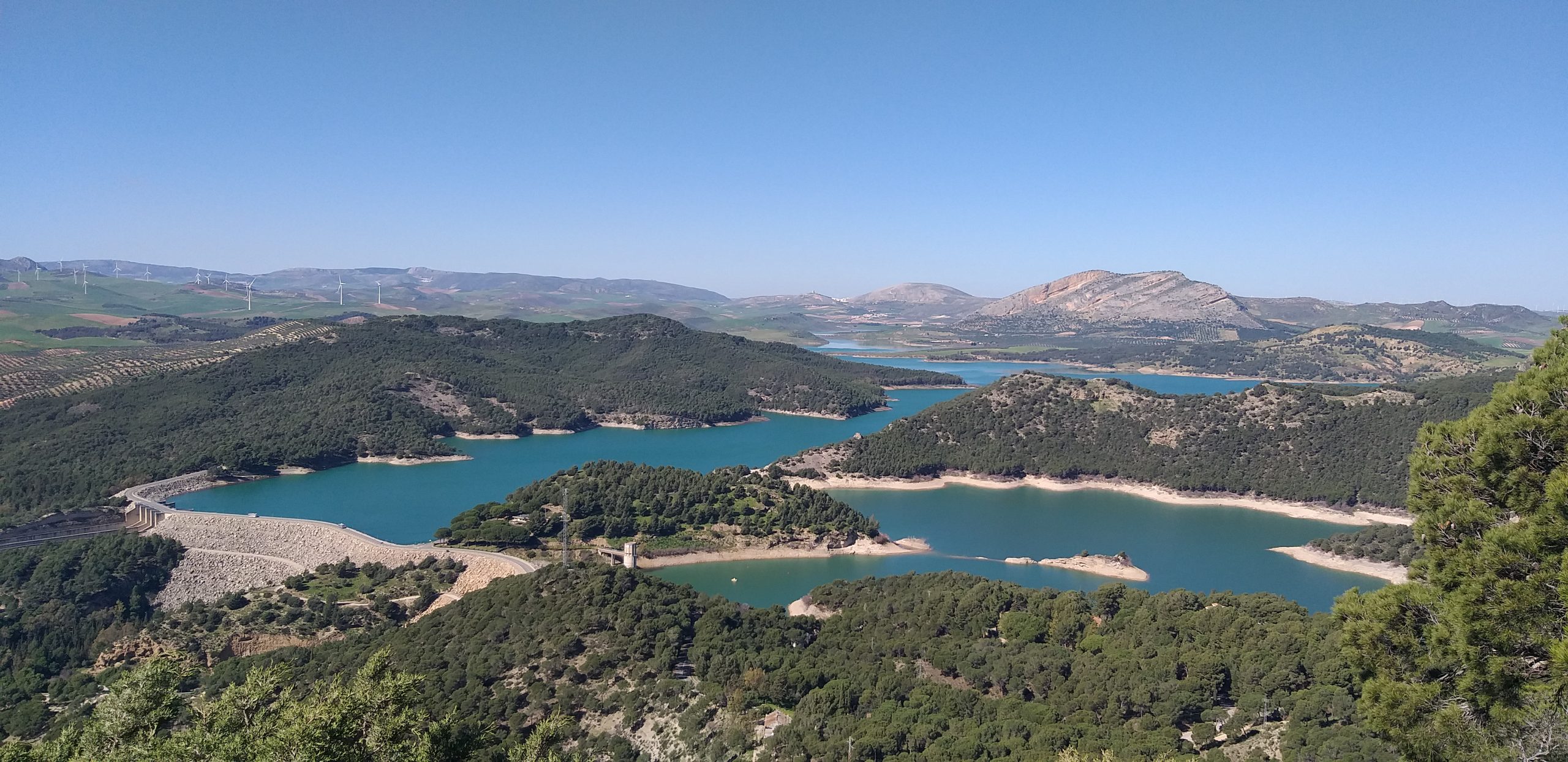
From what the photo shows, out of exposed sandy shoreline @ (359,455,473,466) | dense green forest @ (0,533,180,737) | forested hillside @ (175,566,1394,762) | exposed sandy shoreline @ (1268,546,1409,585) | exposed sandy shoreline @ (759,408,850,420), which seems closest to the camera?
forested hillside @ (175,566,1394,762)

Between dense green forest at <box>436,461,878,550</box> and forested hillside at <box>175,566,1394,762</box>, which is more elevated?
forested hillside at <box>175,566,1394,762</box>

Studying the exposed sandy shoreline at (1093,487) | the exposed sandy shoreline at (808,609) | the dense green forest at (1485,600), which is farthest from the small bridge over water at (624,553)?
the dense green forest at (1485,600)

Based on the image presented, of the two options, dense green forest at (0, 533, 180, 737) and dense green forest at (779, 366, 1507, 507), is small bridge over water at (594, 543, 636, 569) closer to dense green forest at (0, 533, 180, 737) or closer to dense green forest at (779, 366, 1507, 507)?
dense green forest at (0, 533, 180, 737)

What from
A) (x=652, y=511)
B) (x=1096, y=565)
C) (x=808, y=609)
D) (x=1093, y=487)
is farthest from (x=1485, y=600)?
(x=1093, y=487)

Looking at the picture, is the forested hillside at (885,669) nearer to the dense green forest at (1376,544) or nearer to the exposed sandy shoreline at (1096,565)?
the exposed sandy shoreline at (1096,565)

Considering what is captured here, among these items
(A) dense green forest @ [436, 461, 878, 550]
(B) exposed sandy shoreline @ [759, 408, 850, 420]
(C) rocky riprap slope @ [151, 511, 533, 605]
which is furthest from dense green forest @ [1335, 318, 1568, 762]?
(B) exposed sandy shoreline @ [759, 408, 850, 420]

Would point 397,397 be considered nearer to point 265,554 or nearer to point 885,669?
point 265,554
